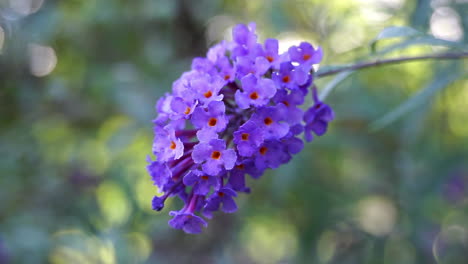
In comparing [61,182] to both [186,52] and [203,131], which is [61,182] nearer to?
[186,52]

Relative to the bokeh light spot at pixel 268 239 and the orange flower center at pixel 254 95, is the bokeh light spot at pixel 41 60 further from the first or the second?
the orange flower center at pixel 254 95

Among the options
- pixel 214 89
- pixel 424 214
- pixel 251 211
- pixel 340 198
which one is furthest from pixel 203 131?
pixel 424 214

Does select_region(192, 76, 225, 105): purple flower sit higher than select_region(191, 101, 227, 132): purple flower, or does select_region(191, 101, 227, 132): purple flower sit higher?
select_region(192, 76, 225, 105): purple flower

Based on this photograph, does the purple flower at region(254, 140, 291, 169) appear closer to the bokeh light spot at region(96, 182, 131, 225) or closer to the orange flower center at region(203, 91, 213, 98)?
the orange flower center at region(203, 91, 213, 98)

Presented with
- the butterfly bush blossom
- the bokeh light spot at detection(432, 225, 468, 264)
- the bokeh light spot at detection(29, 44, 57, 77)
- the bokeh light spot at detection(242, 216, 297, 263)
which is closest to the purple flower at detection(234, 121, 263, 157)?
the butterfly bush blossom

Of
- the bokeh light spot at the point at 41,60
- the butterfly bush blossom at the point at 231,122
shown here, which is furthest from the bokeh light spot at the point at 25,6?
the butterfly bush blossom at the point at 231,122

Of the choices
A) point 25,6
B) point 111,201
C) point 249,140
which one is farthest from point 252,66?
point 111,201
